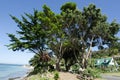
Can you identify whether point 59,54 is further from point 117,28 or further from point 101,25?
point 117,28

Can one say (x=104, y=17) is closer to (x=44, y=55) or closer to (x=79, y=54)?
(x=79, y=54)

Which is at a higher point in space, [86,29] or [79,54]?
[86,29]

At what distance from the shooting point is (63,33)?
106 ft

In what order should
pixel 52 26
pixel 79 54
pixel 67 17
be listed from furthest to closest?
pixel 79 54
pixel 67 17
pixel 52 26

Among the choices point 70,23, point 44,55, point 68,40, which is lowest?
point 44,55

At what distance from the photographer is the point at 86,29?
33156 mm

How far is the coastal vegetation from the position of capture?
3105 cm

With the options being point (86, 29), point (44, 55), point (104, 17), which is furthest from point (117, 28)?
point (44, 55)

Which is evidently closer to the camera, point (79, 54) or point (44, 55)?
point (44, 55)

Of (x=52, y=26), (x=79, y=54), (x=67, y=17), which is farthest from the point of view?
(x=79, y=54)

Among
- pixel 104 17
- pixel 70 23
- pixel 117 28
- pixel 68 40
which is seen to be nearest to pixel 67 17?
pixel 70 23

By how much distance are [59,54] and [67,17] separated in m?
5.68

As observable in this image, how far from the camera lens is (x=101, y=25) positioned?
1224 inches

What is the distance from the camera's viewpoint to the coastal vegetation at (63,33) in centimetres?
3105
